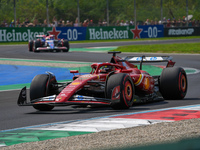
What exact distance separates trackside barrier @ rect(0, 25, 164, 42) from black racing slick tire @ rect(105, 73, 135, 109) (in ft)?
101

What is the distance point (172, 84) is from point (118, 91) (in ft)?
6.87

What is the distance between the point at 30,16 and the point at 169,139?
7004 centimetres

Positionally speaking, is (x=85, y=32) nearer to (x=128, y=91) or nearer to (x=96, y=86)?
Answer: (x=96, y=86)

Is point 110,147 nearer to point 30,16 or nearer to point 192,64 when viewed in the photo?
point 192,64

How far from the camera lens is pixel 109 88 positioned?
912cm

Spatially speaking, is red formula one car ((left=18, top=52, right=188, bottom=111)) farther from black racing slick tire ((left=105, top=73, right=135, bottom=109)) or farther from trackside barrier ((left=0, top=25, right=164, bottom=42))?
trackside barrier ((left=0, top=25, right=164, bottom=42))

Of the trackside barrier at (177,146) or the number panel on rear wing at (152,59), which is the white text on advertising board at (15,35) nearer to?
the number panel on rear wing at (152,59)

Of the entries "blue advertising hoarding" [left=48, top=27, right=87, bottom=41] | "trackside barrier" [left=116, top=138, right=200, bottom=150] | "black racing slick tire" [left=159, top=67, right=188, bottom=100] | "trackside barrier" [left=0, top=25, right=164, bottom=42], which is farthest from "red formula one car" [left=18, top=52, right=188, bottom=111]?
"blue advertising hoarding" [left=48, top=27, right=87, bottom=41]

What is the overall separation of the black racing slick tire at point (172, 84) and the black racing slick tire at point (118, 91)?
63.0 inches

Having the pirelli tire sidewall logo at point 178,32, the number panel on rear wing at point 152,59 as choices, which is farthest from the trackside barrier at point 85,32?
the number panel on rear wing at point 152,59

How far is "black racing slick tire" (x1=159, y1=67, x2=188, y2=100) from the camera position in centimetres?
1063

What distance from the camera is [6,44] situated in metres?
38.4

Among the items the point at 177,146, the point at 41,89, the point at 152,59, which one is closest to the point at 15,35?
the point at 152,59

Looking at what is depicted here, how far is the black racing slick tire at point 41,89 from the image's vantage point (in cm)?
971
